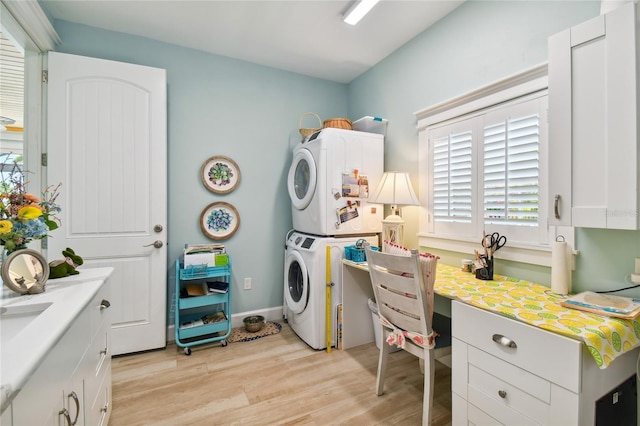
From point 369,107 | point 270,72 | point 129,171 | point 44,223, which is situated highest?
point 270,72

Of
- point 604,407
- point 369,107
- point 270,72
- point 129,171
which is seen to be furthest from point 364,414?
point 270,72

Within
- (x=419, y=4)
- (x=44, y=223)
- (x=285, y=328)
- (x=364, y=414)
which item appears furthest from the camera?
(x=285, y=328)

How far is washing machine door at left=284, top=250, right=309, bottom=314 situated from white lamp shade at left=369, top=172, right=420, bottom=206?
871 mm

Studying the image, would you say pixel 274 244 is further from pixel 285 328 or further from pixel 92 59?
pixel 92 59

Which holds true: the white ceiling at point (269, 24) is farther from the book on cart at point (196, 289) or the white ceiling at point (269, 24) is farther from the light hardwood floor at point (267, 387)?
the light hardwood floor at point (267, 387)

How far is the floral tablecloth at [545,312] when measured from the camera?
0.96 metres

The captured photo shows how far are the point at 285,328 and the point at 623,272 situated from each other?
2.47 m

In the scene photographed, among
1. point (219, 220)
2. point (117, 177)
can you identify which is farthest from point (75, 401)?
point (219, 220)

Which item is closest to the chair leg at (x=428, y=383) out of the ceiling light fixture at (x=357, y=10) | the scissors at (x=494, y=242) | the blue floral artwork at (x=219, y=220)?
the scissors at (x=494, y=242)

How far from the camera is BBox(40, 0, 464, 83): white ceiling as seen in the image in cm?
210

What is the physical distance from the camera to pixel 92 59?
7.29 ft

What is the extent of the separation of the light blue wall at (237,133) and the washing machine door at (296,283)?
27cm

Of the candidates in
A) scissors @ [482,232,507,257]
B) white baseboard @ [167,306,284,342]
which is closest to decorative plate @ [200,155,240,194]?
white baseboard @ [167,306,284,342]

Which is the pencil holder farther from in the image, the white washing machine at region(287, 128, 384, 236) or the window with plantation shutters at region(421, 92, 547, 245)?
the white washing machine at region(287, 128, 384, 236)
